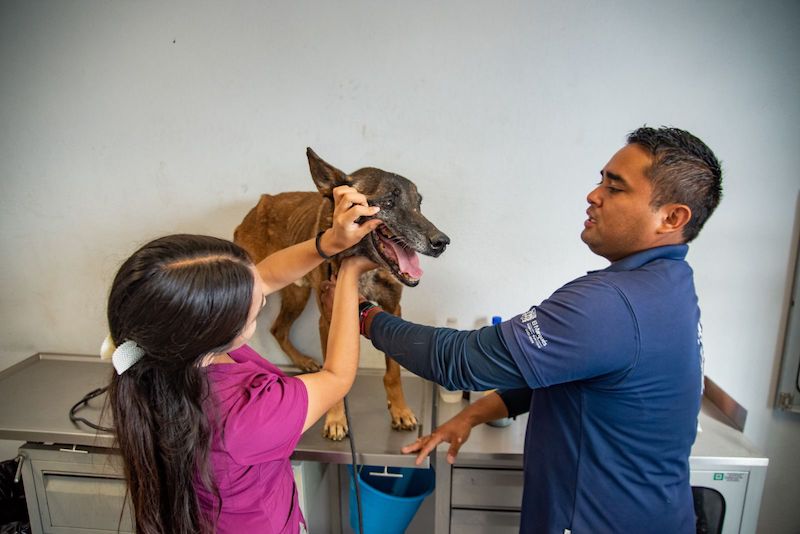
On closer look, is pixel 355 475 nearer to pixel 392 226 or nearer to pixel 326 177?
pixel 392 226

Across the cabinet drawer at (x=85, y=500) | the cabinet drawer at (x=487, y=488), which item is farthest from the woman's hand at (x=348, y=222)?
the cabinet drawer at (x=85, y=500)

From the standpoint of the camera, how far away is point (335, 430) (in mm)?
1794

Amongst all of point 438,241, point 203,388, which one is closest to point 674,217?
point 438,241

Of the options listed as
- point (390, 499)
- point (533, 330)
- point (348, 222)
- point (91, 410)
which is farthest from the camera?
point (91, 410)

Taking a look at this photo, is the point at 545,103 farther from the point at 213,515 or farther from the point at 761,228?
the point at 213,515

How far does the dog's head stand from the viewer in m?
1.37

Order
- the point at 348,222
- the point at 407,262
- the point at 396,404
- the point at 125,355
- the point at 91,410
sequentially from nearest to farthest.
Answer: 1. the point at 125,355
2. the point at 348,222
3. the point at 407,262
4. the point at 396,404
5. the point at 91,410

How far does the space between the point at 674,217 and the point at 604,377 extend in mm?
431

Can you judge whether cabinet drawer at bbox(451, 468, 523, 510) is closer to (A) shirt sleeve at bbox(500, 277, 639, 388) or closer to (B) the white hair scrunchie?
(A) shirt sleeve at bbox(500, 277, 639, 388)

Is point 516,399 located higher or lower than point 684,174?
lower

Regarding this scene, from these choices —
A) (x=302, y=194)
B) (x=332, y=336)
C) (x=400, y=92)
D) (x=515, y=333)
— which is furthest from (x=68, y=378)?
(x=515, y=333)

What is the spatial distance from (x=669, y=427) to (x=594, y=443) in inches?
7.6

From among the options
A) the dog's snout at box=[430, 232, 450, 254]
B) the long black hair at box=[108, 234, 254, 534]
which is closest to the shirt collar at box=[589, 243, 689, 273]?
the dog's snout at box=[430, 232, 450, 254]

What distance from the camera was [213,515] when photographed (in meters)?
1.21
